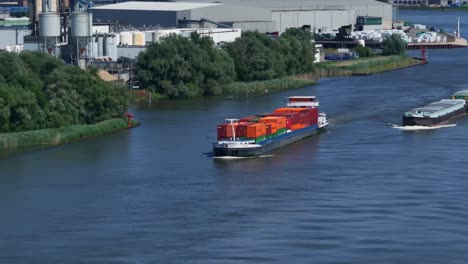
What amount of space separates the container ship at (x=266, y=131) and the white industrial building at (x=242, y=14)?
44.6 ft

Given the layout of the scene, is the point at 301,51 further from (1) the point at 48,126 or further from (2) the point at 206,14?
(1) the point at 48,126

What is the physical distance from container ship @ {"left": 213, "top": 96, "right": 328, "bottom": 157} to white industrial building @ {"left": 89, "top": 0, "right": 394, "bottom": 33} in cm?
1358

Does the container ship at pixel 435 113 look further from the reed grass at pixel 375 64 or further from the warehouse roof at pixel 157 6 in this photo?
the warehouse roof at pixel 157 6

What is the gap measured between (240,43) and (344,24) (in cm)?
1515

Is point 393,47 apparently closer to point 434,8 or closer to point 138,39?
point 138,39

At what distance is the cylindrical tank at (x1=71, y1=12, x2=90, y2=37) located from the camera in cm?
2348

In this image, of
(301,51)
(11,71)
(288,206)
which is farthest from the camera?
(301,51)

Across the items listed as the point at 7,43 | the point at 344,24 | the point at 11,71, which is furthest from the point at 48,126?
the point at 344,24

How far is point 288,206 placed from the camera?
12195 millimetres

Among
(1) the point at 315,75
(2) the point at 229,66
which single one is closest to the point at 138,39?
(2) the point at 229,66

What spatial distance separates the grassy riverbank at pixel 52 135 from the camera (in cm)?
1596

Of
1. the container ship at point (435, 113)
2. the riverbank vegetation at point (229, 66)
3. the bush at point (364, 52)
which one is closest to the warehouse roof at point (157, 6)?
the bush at point (364, 52)

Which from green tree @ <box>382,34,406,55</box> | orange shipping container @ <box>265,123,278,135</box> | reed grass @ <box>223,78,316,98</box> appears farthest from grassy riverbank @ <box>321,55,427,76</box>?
orange shipping container @ <box>265,123,278,135</box>

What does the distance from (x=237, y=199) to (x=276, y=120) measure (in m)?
3.93
